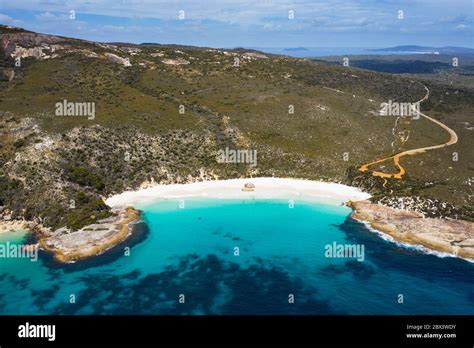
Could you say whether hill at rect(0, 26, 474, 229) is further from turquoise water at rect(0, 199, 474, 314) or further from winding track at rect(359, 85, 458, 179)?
Result: turquoise water at rect(0, 199, 474, 314)

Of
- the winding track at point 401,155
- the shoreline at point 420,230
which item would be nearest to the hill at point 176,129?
the winding track at point 401,155

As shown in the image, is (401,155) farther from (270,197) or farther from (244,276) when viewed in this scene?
(244,276)

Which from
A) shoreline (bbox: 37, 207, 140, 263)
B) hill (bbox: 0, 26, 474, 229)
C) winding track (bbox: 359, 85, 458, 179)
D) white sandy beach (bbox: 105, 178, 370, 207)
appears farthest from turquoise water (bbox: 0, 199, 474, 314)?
winding track (bbox: 359, 85, 458, 179)

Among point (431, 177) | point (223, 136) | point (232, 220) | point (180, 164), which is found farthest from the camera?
point (223, 136)

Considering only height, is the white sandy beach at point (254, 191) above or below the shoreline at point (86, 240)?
above

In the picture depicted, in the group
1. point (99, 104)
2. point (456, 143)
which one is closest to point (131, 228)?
point (99, 104)

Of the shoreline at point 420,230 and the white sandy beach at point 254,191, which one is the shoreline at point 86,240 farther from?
the shoreline at point 420,230

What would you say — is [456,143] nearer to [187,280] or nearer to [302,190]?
[302,190]
